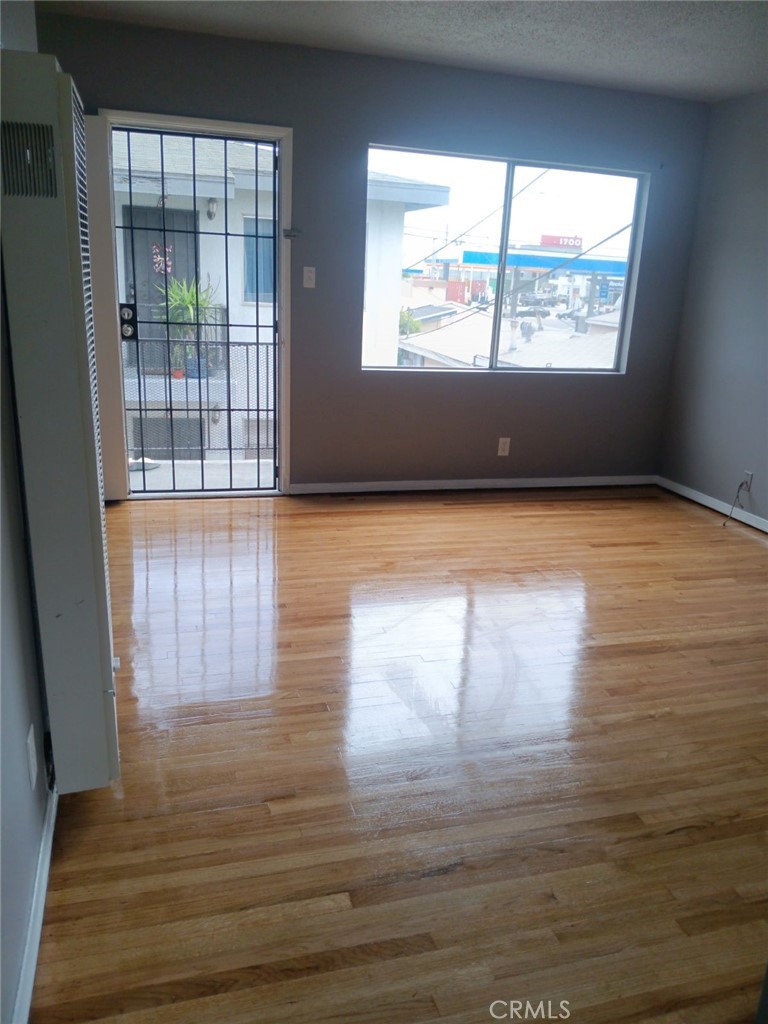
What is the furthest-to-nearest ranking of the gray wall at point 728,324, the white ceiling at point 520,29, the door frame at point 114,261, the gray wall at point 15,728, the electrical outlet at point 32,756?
the gray wall at point 728,324, the door frame at point 114,261, the white ceiling at point 520,29, the electrical outlet at point 32,756, the gray wall at point 15,728

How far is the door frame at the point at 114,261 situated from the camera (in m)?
3.92

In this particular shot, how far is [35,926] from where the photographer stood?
4.91ft

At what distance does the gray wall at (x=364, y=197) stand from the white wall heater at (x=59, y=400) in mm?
2764

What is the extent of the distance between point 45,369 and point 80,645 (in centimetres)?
66

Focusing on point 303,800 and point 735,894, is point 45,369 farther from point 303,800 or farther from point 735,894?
point 735,894

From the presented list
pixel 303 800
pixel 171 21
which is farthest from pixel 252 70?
pixel 303 800

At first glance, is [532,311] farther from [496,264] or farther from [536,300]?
[496,264]

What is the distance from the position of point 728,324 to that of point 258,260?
10.0 feet

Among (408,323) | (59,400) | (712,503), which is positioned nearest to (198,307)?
(408,323)

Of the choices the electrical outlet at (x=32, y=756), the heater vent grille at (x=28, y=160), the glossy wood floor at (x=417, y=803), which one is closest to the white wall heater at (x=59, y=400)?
the heater vent grille at (x=28, y=160)

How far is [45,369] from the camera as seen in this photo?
5.10ft

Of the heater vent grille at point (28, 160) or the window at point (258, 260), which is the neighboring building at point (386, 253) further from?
the heater vent grille at point (28, 160)

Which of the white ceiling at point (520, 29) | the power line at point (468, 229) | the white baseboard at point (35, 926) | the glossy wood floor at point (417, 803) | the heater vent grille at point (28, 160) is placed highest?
the white ceiling at point (520, 29)

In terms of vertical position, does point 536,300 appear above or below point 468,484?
above
